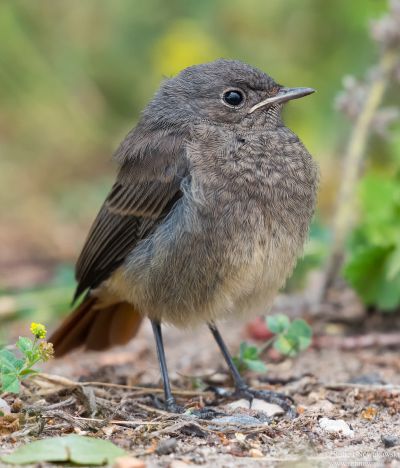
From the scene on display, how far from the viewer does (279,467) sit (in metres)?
3.38

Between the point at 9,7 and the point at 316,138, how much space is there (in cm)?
336

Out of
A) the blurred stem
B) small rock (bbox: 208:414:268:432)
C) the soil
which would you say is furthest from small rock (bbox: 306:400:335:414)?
the blurred stem

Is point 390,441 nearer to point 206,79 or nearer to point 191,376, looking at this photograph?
point 191,376

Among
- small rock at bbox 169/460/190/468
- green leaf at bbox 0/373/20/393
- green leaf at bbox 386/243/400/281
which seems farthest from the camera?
green leaf at bbox 386/243/400/281

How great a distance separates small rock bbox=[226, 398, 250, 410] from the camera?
4512 millimetres

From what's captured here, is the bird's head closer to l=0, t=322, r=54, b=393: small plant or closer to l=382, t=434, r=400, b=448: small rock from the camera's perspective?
→ l=0, t=322, r=54, b=393: small plant

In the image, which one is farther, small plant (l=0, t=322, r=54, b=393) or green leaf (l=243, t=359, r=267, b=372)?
green leaf (l=243, t=359, r=267, b=372)

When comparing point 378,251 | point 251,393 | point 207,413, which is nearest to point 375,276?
point 378,251

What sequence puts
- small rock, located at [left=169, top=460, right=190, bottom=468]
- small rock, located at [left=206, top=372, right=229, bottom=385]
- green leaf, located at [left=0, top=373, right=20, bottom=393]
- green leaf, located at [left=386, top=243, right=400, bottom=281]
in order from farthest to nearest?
green leaf, located at [left=386, top=243, right=400, bottom=281]
small rock, located at [left=206, top=372, right=229, bottom=385]
green leaf, located at [left=0, top=373, right=20, bottom=393]
small rock, located at [left=169, top=460, right=190, bottom=468]

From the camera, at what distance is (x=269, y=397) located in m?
4.58

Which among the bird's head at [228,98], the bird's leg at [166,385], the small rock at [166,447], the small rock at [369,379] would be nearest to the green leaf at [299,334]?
the small rock at [369,379]

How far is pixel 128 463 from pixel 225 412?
1165 millimetres

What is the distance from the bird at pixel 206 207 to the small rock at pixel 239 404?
0.22 feet

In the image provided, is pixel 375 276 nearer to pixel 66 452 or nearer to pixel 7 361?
pixel 7 361
